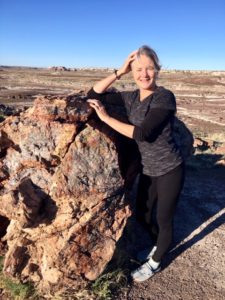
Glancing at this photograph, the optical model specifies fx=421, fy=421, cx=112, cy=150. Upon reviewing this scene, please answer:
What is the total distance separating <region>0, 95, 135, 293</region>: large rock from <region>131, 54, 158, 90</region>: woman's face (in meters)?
0.71

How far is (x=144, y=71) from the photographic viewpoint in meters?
4.02

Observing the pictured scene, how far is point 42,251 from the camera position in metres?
4.53

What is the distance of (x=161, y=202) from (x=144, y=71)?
1.43 metres

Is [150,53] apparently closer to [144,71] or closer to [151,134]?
[144,71]

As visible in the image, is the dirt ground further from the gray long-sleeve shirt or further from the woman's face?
the woman's face

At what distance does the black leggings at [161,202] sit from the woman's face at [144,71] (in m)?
0.92

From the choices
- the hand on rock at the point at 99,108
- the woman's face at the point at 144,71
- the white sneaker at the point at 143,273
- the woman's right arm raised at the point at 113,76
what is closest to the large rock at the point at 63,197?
the hand on rock at the point at 99,108

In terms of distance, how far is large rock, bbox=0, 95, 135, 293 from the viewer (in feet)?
14.3

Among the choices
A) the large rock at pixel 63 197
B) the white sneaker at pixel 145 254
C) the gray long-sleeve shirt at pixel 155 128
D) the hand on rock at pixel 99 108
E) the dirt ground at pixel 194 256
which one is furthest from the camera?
the white sneaker at pixel 145 254

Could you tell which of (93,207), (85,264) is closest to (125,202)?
(93,207)

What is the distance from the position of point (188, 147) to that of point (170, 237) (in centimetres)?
245

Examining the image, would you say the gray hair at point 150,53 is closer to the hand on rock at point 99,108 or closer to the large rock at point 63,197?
the hand on rock at point 99,108

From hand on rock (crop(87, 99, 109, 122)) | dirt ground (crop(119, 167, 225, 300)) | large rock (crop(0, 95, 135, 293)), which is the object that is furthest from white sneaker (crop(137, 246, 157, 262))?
hand on rock (crop(87, 99, 109, 122))

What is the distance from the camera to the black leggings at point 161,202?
4.39m
